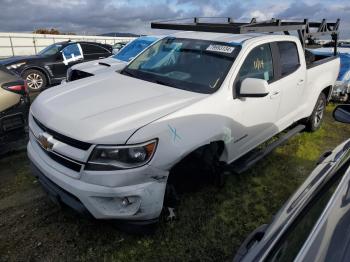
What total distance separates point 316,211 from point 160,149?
55.5 inches

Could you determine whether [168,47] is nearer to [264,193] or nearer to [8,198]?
[264,193]

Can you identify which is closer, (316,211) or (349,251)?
(349,251)

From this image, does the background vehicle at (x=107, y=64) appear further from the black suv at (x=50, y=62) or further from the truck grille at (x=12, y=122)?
the black suv at (x=50, y=62)

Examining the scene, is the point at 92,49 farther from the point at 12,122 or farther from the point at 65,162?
the point at 65,162

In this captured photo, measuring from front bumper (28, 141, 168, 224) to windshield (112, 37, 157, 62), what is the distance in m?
5.87

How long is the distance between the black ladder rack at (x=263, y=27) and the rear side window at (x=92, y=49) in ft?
22.8

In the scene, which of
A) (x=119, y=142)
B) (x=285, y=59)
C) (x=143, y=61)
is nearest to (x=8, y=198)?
(x=119, y=142)

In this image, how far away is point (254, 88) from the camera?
10.5 feet

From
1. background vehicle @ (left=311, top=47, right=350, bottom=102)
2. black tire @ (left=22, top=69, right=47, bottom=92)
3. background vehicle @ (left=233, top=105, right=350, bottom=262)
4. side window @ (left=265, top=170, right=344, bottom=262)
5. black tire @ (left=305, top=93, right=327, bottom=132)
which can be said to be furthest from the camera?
black tire @ (left=22, top=69, right=47, bottom=92)

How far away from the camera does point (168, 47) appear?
413cm

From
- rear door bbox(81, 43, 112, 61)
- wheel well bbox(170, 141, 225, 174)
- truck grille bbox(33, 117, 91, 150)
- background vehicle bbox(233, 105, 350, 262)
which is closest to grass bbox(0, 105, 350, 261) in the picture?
wheel well bbox(170, 141, 225, 174)

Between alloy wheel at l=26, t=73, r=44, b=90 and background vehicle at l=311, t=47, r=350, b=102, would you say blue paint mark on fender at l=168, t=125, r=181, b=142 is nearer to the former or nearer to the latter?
background vehicle at l=311, t=47, r=350, b=102

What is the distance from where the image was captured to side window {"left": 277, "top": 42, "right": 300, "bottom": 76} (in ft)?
14.2

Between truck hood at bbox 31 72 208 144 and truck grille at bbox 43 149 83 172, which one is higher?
truck hood at bbox 31 72 208 144
